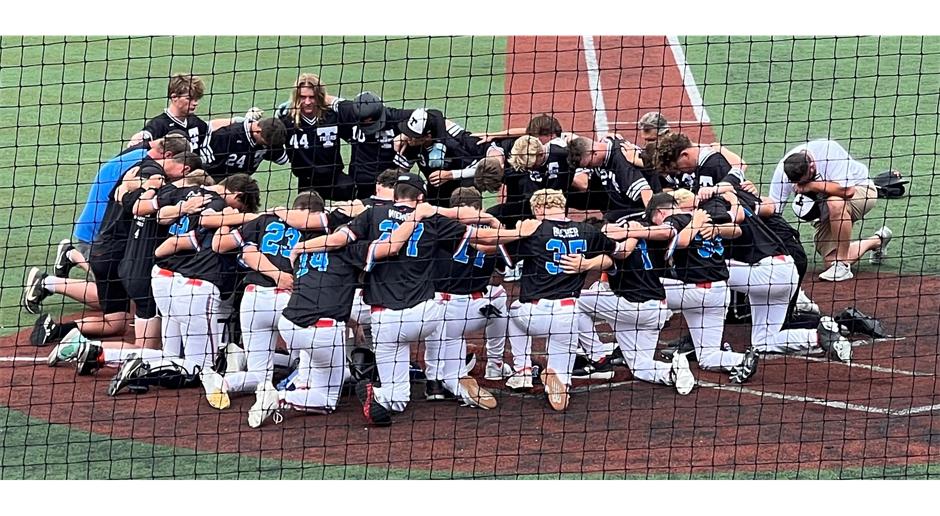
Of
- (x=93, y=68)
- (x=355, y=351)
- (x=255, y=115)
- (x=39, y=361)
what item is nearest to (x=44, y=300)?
(x=39, y=361)

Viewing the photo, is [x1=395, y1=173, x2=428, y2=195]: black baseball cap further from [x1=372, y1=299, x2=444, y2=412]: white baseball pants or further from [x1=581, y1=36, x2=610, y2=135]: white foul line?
[x1=581, y1=36, x2=610, y2=135]: white foul line

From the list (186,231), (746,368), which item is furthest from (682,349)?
(186,231)

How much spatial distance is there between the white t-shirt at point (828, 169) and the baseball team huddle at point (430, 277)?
1.05ft

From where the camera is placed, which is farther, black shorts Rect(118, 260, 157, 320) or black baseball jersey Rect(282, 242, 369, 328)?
black shorts Rect(118, 260, 157, 320)

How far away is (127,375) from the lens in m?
8.05

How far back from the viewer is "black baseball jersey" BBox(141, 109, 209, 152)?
9633mm

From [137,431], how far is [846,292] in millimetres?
5439

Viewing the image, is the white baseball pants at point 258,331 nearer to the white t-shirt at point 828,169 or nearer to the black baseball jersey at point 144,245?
the black baseball jersey at point 144,245

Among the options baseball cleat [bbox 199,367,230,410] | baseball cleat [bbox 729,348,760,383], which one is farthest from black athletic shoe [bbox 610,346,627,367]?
baseball cleat [bbox 199,367,230,410]

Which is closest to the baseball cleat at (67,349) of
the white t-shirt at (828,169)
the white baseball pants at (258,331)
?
the white baseball pants at (258,331)

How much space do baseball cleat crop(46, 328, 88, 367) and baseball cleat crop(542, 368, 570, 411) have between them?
10.1 ft

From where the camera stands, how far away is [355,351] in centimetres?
840

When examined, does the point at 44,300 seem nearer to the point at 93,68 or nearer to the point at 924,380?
the point at 924,380

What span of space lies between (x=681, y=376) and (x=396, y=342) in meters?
1.84
